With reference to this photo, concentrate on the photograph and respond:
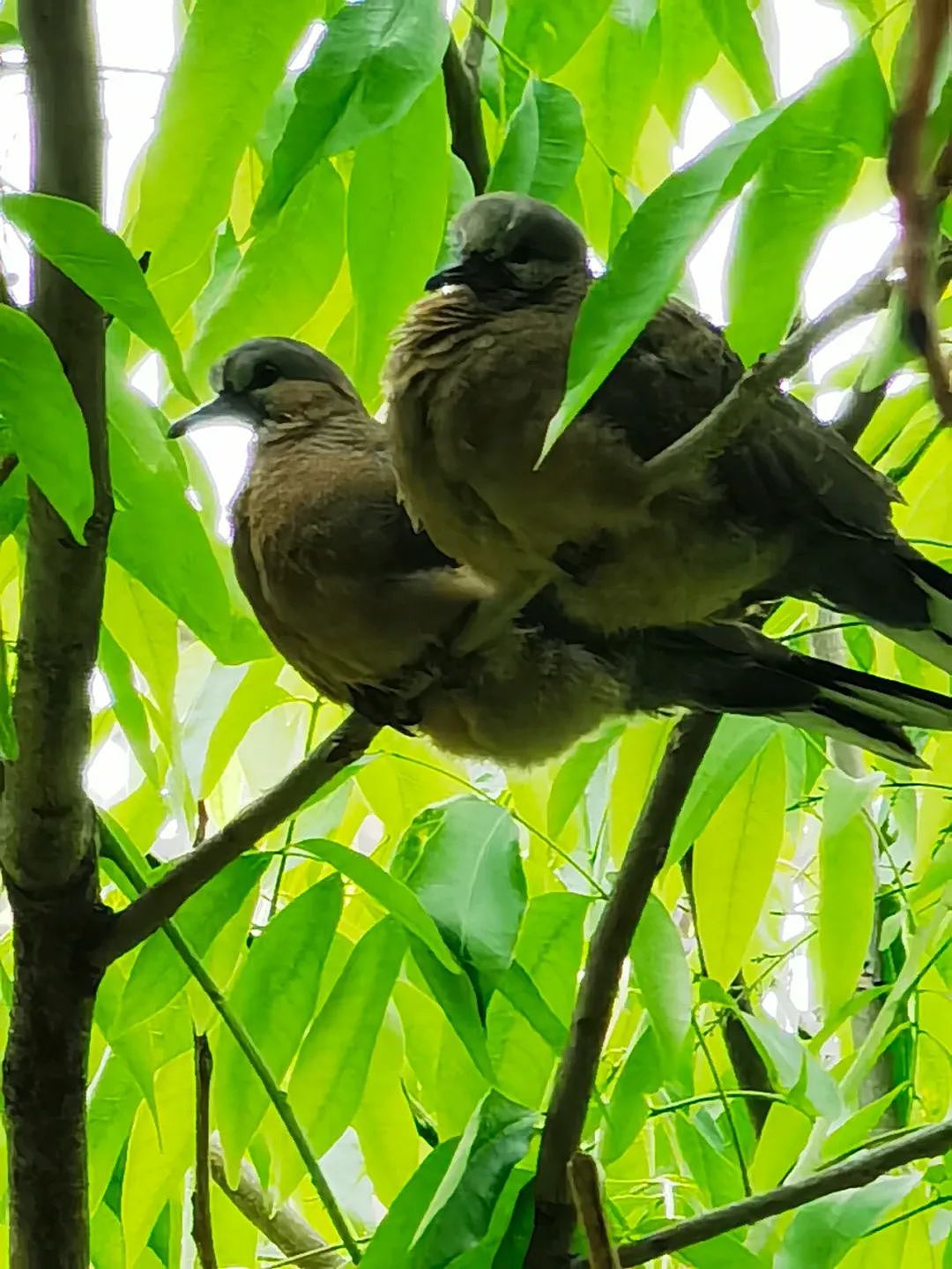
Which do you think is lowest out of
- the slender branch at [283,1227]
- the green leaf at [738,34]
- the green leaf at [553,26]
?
the slender branch at [283,1227]

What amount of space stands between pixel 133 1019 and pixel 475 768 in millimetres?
614

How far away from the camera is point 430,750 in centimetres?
115

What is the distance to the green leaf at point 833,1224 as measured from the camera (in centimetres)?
74

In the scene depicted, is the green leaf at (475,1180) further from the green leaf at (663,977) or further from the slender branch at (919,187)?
the slender branch at (919,187)

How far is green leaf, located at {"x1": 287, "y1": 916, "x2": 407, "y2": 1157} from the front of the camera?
2.69 feet

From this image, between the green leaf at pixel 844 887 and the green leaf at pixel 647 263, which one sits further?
the green leaf at pixel 844 887

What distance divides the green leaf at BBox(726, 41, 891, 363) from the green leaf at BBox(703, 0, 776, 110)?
161 millimetres

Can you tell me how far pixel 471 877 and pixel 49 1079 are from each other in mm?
244

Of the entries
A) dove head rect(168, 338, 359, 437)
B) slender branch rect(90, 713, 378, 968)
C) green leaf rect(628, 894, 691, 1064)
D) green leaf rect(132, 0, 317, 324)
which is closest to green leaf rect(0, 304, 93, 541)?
green leaf rect(132, 0, 317, 324)

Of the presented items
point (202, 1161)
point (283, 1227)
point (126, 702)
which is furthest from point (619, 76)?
point (283, 1227)

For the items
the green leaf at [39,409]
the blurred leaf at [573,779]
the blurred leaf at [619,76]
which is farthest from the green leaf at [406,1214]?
the blurred leaf at [619,76]

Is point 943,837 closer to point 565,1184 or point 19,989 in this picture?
point 565,1184

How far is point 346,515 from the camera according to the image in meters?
0.98

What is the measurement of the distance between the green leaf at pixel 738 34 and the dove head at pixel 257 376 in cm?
55
